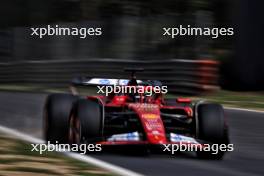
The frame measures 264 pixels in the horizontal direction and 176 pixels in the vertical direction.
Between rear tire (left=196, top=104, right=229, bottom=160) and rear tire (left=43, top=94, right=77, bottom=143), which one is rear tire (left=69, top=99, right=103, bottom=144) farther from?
rear tire (left=196, top=104, right=229, bottom=160)

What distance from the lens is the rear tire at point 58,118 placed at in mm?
9289

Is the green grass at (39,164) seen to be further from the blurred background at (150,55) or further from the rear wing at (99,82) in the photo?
the blurred background at (150,55)

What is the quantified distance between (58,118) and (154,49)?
11369mm

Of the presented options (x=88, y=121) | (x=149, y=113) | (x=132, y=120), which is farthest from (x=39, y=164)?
(x=149, y=113)

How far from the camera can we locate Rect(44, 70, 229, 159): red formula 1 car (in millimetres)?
8734

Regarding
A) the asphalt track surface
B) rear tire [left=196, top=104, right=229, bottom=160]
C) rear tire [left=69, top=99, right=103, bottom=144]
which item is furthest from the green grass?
rear tire [left=196, top=104, right=229, bottom=160]

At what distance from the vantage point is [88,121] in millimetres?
8758

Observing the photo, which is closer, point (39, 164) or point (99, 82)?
point (39, 164)

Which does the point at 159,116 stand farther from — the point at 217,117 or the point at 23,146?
the point at 23,146

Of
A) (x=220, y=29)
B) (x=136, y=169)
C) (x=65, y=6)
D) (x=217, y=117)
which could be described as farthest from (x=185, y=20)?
(x=136, y=169)

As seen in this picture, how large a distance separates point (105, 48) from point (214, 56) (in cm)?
311

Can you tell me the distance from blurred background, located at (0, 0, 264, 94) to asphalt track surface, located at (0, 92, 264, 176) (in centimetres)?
419

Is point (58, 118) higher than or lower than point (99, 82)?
lower

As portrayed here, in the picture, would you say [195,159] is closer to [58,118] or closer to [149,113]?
[149,113]
